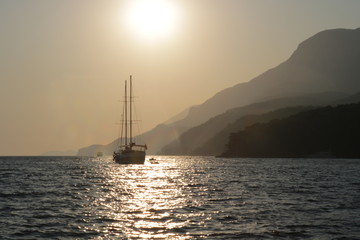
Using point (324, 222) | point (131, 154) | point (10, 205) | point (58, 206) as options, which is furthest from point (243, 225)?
point (131, 154)

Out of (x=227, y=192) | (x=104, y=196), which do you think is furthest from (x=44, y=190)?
(x=227, y=192)

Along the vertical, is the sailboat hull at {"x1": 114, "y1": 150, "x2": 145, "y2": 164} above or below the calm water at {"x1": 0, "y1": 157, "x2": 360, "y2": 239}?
above

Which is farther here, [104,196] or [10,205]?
[104,196]

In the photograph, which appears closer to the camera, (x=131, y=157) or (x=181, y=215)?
(x=181, y=215)

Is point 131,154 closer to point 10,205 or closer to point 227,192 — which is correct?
point 227,192

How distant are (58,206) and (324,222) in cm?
2458

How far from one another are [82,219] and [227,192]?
27.7 m

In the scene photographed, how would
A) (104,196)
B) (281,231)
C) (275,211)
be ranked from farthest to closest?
(104,196) < (275,211) < (281,231)

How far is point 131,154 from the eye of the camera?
538 feet

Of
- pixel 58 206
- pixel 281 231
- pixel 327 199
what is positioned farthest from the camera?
pixel 327 199

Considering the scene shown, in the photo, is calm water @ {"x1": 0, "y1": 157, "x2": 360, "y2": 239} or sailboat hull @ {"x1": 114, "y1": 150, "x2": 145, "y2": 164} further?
sailboat hull @ {"x1": 114, "y1": 150, "x2": 145, "y2": 164}

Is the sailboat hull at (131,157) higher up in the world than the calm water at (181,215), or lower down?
higher up

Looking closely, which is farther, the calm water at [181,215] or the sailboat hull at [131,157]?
the sailboat hull at [131,157]

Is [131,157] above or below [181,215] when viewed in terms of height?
above
